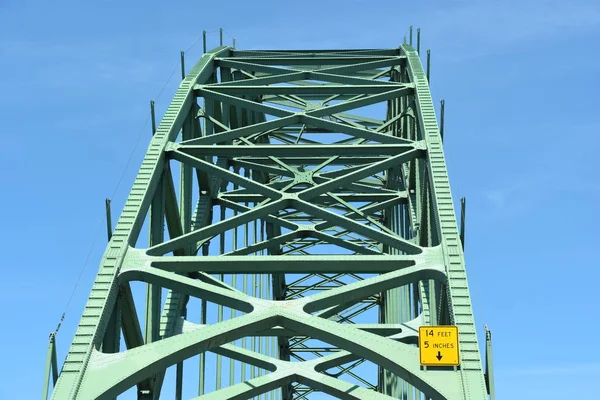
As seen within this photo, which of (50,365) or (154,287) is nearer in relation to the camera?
(50,365)

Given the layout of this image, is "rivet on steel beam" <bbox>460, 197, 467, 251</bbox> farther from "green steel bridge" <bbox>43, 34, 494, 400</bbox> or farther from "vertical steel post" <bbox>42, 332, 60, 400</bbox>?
"vertical steel post" <bbox>42, 332, 60, 400</bbox>

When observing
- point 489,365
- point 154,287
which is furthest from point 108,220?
point 489,365

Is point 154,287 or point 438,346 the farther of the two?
point 154,287

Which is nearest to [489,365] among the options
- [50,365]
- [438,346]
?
[438,346]

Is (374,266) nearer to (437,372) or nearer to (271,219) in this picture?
(437,372)

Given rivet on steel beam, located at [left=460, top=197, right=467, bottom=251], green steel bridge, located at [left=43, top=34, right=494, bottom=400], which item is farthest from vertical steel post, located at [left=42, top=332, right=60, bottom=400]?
rivet on steel beam, located at [left=460, top=197, right=467, bottom=251]

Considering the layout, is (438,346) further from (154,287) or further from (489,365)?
(154,287)

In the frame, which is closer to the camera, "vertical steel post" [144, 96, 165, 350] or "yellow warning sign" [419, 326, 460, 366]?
"yellow warning sign" [419, 326, 460, 366]

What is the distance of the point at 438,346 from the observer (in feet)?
48.3

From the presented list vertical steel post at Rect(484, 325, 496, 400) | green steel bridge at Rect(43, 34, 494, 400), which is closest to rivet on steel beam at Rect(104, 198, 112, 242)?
green steel bridge at Rect(43, 34, 494, 400)

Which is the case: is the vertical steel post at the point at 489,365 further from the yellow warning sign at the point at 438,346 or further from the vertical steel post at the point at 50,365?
the vertical steel post at the point at 50,365

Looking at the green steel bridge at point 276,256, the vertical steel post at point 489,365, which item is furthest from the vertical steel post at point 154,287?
the vertical steel post at point 489,365

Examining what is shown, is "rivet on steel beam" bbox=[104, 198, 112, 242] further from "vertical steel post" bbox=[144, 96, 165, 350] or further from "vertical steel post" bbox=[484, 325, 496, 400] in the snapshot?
"vertical steel post" bbox=[484, 325, 496, 400]

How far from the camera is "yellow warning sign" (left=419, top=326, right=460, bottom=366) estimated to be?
14609mm
